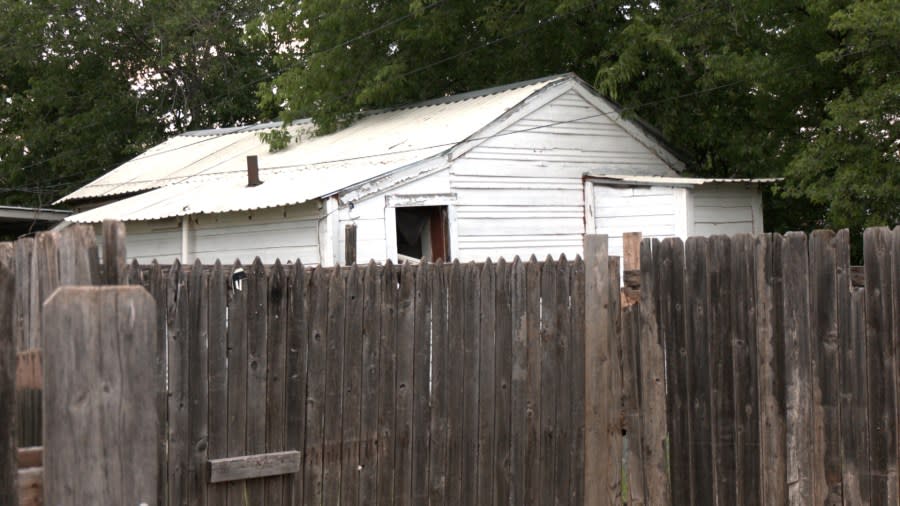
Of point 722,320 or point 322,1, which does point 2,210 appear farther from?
point 722,320

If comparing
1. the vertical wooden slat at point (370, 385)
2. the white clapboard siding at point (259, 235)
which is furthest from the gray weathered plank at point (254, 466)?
the white clapboard siding at point (259, 235)

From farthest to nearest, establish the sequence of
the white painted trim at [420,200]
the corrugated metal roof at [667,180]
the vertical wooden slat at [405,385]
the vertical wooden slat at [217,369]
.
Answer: the corrugated metal roof at [667,180]
the white painted trim at [420,200]
the vertical wooden slat at [405,385]
the vertical wooden slat at [217,369]

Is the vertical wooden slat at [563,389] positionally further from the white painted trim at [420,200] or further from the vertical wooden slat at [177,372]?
the white painted trim at [420,200]

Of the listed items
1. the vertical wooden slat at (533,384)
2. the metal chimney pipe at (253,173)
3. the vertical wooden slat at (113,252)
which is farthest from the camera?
the metal chimney pipe at (253,173)

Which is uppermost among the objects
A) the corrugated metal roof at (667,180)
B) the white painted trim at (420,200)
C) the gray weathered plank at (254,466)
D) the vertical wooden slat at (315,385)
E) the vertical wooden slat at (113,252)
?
the corrugated metal roof at (667,180)

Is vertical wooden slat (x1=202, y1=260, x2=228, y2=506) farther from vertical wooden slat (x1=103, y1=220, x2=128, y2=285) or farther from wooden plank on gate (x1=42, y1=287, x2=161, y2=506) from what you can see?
wooden plank on gate (x1=42, y1=287, x2=161, y2=506)

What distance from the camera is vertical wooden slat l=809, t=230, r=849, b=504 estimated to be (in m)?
6.11

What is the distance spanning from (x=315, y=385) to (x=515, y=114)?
9.57m

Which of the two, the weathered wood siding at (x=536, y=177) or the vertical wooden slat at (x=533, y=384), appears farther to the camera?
the weathered wood siding at (x=536, y=177)

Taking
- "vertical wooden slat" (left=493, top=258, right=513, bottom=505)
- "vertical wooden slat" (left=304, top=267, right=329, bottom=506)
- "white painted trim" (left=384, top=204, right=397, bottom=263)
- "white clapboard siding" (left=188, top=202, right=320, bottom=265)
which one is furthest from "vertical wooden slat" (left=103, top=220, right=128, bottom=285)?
"white painted trim" (left=384, top=204, right=397, bottom=263)

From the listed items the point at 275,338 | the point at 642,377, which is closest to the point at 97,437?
the point at 275,338

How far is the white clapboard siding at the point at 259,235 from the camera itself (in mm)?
12961

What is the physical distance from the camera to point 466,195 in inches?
542

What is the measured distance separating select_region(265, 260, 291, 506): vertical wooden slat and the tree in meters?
27.7
